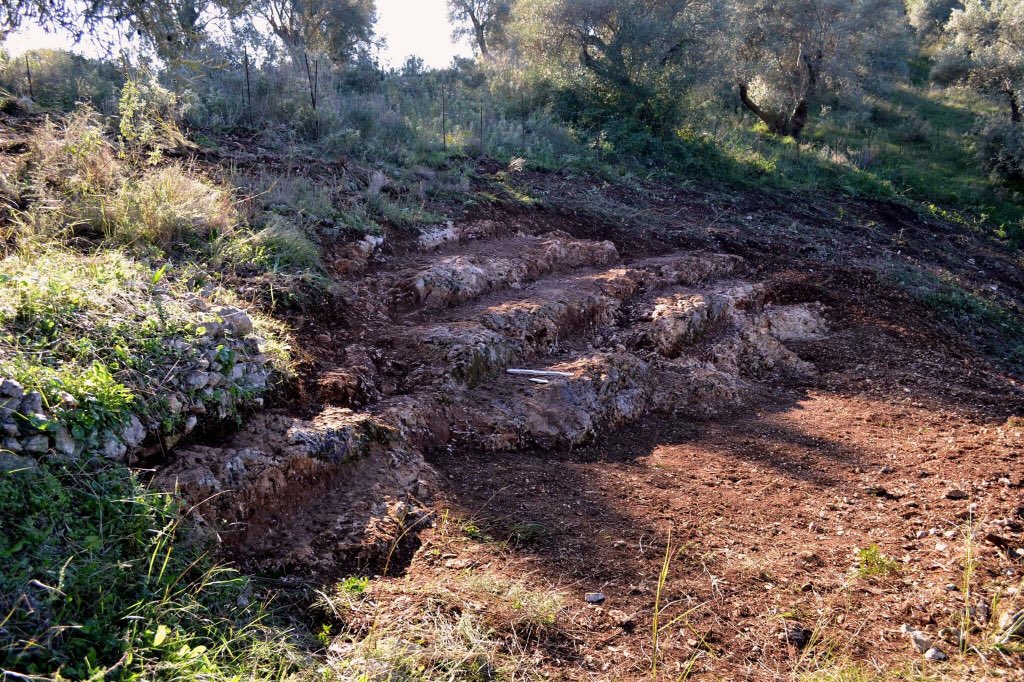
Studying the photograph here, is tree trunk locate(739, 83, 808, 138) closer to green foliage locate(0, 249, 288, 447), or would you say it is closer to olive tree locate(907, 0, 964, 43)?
olive tree locate(907, 0, 964, 43)

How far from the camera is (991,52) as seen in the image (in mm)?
17906

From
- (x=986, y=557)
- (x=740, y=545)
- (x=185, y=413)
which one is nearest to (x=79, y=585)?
(x=185, y=413)

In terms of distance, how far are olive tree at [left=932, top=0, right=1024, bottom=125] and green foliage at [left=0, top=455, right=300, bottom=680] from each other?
20.7 metres

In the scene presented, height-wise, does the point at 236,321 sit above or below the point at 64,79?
below

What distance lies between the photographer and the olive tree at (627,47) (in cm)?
1362

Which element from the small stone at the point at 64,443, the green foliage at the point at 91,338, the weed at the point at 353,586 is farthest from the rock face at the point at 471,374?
the small stone at the point at 64,443

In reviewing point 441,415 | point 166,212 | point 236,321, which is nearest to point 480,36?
point 166,212

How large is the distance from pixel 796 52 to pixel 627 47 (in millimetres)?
5769

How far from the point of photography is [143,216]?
403cm

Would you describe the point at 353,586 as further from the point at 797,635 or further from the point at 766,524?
the point at 766,524

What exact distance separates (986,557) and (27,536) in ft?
12.1

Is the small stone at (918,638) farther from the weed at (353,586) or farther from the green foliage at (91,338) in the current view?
the green foliage at (91,338)

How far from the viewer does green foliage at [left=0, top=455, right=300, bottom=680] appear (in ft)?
6.07

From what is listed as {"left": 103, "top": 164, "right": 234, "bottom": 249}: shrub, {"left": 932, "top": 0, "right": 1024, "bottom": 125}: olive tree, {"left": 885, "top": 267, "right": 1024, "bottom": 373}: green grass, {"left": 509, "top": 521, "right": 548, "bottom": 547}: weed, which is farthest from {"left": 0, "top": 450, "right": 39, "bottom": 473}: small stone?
{"left": 932, "top": 0, "right": 1024, "bottom": 125}: olive tree
